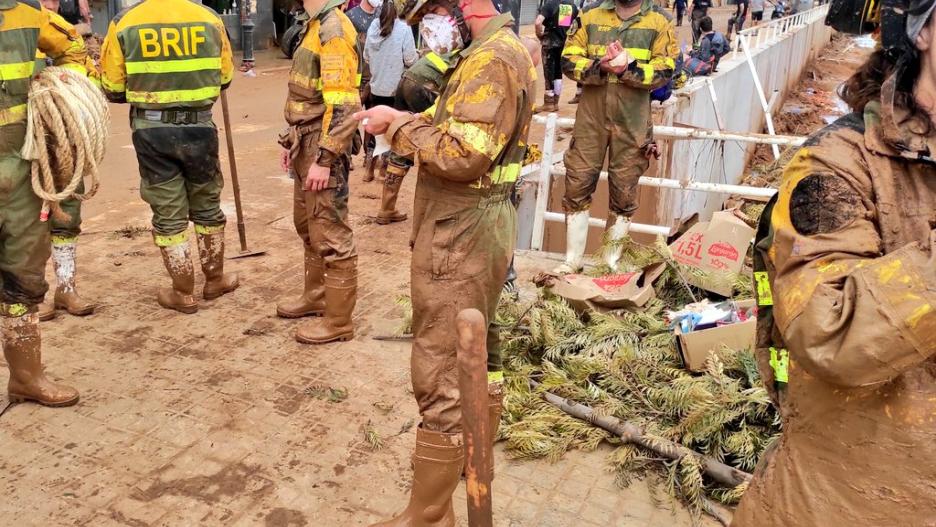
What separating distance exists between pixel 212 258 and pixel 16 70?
6.83 feet

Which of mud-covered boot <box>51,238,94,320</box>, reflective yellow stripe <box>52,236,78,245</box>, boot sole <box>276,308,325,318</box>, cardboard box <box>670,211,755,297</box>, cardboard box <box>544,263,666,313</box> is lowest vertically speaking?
boot sole <box>276,308,325,318</box>

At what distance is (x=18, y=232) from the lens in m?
3.90

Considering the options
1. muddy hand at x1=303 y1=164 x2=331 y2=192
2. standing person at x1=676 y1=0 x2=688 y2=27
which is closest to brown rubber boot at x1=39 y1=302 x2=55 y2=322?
muddy hand at x1=303 y1=164 x2=331 y2=192

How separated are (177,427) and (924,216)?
3618mm

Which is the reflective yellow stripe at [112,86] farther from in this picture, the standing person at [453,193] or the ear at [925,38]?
the ear at [925,38]

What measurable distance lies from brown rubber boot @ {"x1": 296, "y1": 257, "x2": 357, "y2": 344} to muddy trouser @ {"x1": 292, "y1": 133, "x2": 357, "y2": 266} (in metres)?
0.07

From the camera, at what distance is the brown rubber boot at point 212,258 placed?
556 cm

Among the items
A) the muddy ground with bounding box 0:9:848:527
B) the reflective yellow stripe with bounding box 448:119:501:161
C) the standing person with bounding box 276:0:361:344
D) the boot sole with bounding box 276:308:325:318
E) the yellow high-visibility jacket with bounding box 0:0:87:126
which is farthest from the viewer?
the boot sole with bounding box 276:308:325:318

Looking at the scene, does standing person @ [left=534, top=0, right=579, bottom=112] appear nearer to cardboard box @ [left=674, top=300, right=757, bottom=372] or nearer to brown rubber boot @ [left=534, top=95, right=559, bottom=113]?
brown rubber boot @ [left=534, top=95, right=559, bottom=113]

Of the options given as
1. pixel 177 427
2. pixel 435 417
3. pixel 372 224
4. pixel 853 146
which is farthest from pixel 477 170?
pixel 372 224

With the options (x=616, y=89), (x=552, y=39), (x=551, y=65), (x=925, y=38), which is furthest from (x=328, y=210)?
(x=552, y=39)

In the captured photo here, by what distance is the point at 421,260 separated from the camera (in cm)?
300

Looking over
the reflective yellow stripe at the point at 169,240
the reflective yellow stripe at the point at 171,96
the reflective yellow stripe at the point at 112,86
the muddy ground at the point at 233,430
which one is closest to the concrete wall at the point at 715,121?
the muddy ground at the point at 233,430

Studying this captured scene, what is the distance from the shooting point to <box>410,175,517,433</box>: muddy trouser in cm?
294
